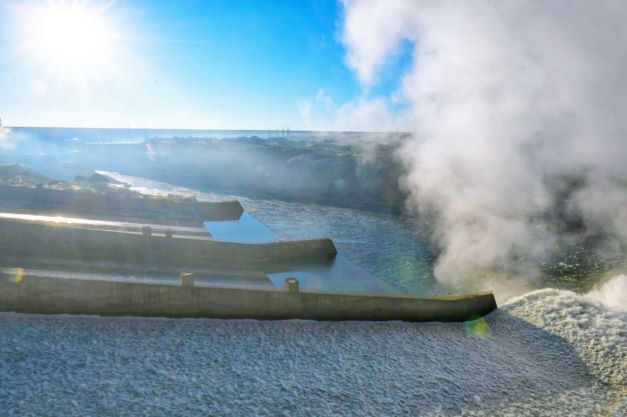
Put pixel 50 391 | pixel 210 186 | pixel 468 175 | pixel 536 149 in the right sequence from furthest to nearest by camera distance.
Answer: pixel 210 186
pixel 468 175
pixel 536 149
pixel 50 391

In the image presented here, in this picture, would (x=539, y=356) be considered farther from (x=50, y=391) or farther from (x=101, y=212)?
(x=101, y=212)

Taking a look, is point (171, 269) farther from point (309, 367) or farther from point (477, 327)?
point (477, 327)

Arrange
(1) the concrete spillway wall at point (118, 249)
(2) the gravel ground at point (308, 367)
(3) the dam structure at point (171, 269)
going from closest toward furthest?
1. (2) the gravel ground at point (308, 367)
2. (3) the dam structure at point (171, 269)
3. (1) the concrete spillway wall at point (118, 249)

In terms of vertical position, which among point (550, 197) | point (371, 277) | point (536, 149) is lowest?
point (371, 277)

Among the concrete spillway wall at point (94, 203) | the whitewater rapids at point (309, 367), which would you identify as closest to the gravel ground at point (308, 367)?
the whitewater rapids at point (309, 367)

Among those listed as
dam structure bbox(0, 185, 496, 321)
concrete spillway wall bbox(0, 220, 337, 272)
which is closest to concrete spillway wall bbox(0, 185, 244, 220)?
dam structure bbox(0, 185, 496, 321)

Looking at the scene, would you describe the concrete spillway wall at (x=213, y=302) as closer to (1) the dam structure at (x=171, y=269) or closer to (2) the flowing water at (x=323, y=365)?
(1) the dam structure at (x=171, y=269)

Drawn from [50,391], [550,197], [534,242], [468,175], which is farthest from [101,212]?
[550,197]
